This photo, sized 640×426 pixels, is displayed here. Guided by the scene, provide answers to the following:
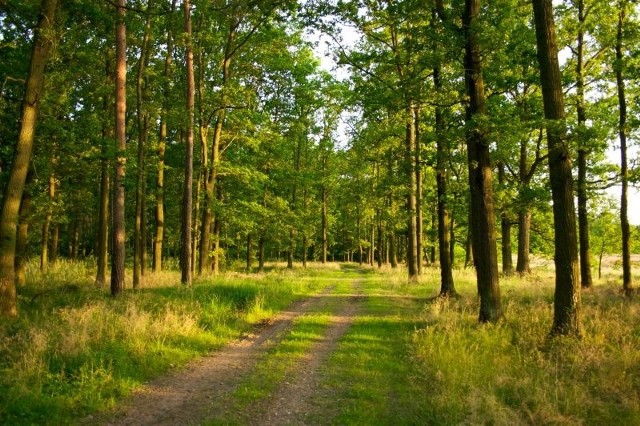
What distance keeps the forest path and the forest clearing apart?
0.09ft

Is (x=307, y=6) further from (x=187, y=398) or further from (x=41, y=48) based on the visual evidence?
(x=187, y=398)

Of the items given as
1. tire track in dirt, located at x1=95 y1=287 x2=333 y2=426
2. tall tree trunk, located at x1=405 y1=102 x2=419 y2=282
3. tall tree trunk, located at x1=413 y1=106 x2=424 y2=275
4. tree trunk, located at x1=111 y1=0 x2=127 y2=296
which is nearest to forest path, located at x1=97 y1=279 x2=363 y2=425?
tire track in dirt, located at x1=95 y1=287 x2=333 y2=426

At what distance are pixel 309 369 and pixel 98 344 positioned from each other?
366 centimetres

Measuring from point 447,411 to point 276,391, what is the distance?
2.45m

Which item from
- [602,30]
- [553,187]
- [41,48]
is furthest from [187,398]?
[602,30]

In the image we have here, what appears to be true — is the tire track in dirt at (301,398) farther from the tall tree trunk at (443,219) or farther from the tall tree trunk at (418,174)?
the tall tree trunk at (418,174)

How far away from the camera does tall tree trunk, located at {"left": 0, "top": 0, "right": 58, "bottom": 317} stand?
32.4ft

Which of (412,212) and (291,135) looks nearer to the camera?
(412,212)

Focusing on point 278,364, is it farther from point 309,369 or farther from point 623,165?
point 623,165

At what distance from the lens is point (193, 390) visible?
675 cm

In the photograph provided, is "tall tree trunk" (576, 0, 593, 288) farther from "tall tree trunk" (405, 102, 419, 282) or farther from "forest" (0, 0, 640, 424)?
"tall tree trunk" (405, 102, 419, 282)

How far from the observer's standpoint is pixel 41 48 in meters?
10.4

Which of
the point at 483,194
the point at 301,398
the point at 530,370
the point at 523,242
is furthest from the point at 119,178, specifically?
the point at 523,242

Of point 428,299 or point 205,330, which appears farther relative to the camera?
point 428,299
